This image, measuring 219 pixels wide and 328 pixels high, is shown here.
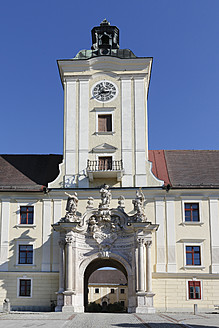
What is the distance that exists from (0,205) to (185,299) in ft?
43.6

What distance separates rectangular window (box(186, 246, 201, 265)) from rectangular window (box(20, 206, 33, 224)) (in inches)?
408

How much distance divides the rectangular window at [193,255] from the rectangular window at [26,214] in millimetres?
10358

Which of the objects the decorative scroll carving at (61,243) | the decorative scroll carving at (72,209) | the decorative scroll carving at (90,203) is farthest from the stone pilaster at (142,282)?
the decorative scroll carving at (61,243)

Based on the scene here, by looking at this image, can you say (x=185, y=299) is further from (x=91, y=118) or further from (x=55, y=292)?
(x=91, y=118)

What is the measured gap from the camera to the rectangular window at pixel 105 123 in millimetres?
34594

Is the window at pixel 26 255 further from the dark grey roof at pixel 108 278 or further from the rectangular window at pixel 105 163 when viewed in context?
the dark grey roof at pixel 108 278

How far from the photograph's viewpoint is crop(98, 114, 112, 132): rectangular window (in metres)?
34.6

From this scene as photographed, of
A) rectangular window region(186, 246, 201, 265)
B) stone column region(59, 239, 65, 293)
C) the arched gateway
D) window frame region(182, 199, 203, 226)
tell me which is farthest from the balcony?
rectangular window region(186, 246, 201, 265)

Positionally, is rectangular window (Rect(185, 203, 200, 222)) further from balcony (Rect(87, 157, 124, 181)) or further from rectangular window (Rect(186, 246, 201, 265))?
balcony (Rect(87, 157, 124, 181))

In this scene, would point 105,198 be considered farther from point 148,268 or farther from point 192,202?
point 192,202

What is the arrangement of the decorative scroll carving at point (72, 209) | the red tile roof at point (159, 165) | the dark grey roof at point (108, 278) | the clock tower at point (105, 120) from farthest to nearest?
the dark grey roof at point (108, 278)
the red tile roof at point (159, 165)
the clock tower at point (105, 120)
the decorative scroll carving at point (72, 209)

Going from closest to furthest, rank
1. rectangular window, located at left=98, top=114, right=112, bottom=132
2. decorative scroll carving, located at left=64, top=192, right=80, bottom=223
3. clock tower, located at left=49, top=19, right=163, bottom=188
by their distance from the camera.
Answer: decorative scroll carving, located at left=64, top=192, right=80, bottom=223 < clock tower, located at left=49, top=19, right=163, bottom=188 < rectangular window, located at left=98, top=114, right=112, bottom=132

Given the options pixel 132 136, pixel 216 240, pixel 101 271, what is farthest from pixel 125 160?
pixel 101 271

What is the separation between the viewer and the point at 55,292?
30000 mm
